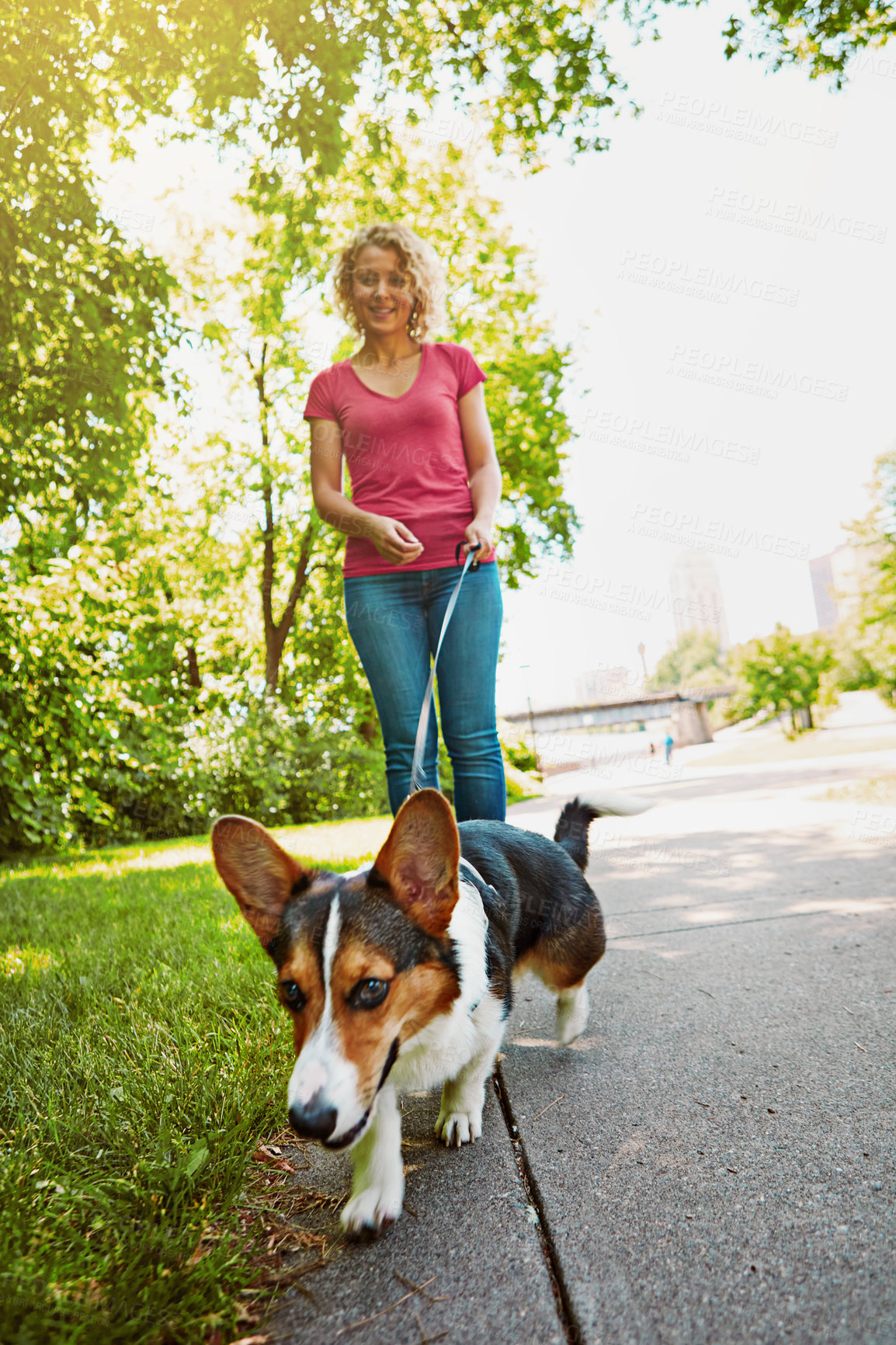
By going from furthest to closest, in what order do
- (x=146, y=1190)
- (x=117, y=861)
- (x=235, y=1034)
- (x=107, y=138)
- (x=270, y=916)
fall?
(x=117, y=861) → (x=107, y=138) → (x=235, y=1034) → (x=270, y=916) → (x=146, y=1190)

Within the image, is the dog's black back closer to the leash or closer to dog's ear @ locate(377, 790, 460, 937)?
the leash

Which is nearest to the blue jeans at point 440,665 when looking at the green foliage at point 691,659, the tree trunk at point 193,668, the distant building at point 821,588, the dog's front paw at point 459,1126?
the dog's front paw at point 459,1126

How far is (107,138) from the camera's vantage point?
25.4ft

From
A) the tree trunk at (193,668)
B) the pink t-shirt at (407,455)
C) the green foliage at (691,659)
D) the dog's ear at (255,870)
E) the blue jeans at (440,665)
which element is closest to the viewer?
the dog's ear at (255,870)

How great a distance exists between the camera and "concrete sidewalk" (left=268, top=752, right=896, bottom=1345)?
1387 millimetres

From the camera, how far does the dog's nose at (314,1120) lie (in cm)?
148

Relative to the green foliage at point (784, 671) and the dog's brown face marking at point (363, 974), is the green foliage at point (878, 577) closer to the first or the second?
the green foliage at point (784, 671)

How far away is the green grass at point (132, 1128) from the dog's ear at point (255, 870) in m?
0.53

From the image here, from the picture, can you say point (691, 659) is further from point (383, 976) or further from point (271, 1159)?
point (383, 976)

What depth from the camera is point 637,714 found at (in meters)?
72.2

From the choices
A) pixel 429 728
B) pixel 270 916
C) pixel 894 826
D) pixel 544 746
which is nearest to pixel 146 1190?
pixel 270 916

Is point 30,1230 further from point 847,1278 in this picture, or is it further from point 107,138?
point 107,138

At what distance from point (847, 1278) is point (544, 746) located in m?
37.1

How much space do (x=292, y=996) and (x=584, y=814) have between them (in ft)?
5.65
